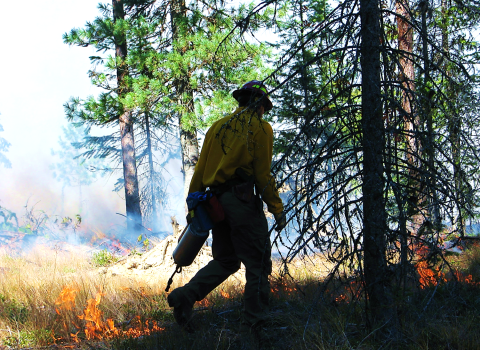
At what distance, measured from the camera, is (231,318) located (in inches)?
148

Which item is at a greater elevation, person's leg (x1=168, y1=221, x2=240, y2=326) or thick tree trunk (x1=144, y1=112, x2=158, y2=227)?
thick tree trunk (x1=144, y1=112, x2=158, y2=227)

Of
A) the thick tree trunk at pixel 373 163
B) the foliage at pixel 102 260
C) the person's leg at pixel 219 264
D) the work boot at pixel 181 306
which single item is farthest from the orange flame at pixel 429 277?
the foliage at pixel 102 260

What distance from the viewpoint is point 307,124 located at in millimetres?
2838

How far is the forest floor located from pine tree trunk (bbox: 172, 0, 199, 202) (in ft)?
19.6

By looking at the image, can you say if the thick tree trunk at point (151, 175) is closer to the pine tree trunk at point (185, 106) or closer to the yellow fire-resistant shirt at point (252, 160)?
the pine tree trunk at point (185, 106)

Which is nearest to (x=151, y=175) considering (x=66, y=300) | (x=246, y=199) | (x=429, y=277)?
(x=66, y=300)

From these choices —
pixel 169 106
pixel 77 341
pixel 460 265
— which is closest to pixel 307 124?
pixel 77 341

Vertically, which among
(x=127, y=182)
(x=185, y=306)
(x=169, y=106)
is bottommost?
(x=185, y=306)

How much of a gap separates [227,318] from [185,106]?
767 centimetres

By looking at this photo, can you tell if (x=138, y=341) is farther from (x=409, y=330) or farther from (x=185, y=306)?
(x=409, y=330)

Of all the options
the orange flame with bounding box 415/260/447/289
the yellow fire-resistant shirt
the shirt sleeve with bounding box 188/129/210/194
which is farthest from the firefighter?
the orange flame with bounding box 415/260/447/289

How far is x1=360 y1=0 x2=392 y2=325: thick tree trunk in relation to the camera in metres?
2.69

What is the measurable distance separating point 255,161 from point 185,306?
1.46 meters

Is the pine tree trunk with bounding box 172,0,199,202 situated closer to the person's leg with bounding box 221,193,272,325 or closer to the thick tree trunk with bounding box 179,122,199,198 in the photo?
the thick tree trunk with bounding box 179,122,199,198
